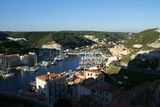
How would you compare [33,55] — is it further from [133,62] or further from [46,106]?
[46,106]

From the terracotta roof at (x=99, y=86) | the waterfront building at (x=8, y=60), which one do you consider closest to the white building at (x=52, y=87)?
the terracotta roof at (x=99, y=86)

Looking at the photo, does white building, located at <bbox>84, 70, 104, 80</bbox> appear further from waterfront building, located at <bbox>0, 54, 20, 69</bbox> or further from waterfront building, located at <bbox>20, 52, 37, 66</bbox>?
waterfront building, located at <bbox>20, 52, 37, 66</bbox>

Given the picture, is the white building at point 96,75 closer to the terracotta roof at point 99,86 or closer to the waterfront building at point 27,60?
the terracotta roof at point 99,86

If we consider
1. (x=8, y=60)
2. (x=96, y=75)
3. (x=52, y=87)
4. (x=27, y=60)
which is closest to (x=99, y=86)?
(x=52, y=87)

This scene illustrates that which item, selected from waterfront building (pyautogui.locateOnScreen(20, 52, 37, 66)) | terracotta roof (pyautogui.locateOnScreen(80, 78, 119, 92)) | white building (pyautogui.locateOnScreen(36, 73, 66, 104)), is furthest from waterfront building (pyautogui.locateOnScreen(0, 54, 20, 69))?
terracotta roof (pyautogui.locateOnScreen(80, 78, 119, 92))

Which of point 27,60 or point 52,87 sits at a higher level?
point 52,87

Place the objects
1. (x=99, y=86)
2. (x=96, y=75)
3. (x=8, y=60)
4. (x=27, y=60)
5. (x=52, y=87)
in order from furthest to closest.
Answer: (x=27, y=60) → (x=8, y=60) → (x=96, y=75) → (x=52, y=87) → (x=99, y=86)

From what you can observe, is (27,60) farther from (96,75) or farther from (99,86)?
(99,86)

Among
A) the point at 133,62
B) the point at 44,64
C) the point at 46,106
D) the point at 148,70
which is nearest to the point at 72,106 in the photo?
the point at 46,106

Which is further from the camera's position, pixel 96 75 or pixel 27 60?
pixel 27 60
